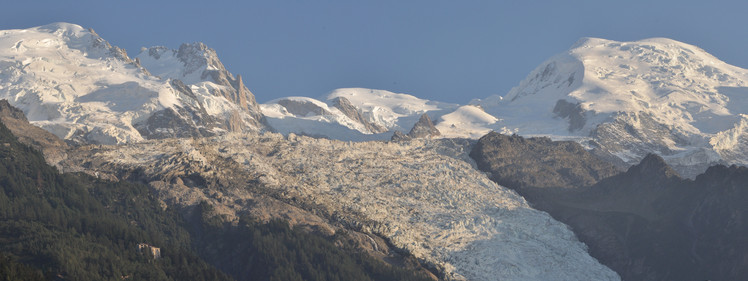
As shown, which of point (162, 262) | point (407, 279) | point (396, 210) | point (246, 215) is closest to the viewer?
point (162, 262)

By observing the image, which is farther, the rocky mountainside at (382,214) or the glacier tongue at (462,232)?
the rocky mountainside at (382,214)

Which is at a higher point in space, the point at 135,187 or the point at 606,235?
the point at 135,187

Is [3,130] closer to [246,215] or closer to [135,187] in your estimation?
[135,187]

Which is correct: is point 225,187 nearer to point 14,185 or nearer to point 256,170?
point 256,170

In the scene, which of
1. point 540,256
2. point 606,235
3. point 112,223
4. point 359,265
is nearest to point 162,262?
point 112,223

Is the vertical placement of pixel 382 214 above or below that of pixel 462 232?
above

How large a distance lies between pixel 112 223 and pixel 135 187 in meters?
20.8

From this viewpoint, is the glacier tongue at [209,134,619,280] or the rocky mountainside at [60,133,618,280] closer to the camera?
the glacier tongue at [209,134,619,280]

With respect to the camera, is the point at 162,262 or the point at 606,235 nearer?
the point at 162,262

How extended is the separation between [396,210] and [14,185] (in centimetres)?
5450

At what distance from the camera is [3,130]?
626 ft

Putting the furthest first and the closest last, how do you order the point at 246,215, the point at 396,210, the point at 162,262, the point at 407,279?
the point at 396,210 → the point at 246,215 → the point at 407,279 → the point at 162,262

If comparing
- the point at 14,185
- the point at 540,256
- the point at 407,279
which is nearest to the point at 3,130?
the point at 14,185

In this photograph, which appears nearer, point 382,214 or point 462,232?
point 462,232
